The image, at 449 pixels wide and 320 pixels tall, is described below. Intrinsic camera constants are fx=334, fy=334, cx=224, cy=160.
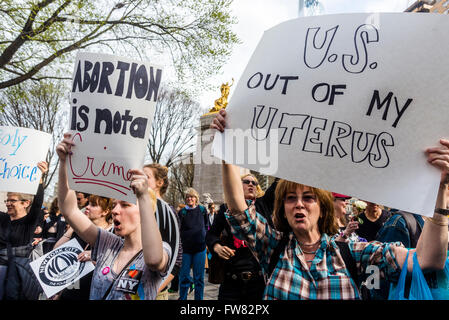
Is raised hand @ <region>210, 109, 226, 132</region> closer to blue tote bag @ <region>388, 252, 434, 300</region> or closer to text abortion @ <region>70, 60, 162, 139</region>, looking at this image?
text abortion @ <region>70, 60, 162, 139</region>

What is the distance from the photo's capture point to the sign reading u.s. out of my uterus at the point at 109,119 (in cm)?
211

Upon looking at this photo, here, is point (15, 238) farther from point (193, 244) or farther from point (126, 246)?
point (193, 244)

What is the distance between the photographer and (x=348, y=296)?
1572mm

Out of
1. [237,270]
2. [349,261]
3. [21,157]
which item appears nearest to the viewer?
[349,261]

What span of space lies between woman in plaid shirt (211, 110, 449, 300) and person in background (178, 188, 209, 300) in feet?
12.9

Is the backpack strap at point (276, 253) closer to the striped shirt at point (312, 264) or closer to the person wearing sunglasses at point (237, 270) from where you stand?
the striped shirt at point (312, 264)

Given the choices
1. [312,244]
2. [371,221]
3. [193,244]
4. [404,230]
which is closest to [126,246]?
[312,244]

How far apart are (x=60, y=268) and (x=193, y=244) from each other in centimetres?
334

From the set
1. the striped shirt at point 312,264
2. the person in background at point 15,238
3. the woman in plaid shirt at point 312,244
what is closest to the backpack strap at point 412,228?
the woman in plaid shirt at point 312,244

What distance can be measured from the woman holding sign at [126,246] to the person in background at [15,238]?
4.23 ft

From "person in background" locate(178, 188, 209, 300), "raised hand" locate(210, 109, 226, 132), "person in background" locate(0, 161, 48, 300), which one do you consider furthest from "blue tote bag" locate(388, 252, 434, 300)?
"person in background" locate(178, 188, 209, 300)

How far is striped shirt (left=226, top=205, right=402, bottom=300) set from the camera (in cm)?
159

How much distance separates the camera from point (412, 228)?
2395mm

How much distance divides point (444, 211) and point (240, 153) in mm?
984
